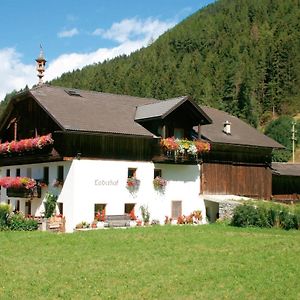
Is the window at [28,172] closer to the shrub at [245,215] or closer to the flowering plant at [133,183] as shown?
the flowering plant at [133,183]

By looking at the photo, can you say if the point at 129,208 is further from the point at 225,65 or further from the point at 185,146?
the point at 225,65

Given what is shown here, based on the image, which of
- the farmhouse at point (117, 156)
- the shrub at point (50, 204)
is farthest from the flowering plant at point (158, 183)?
the shrub at point (50, 204)

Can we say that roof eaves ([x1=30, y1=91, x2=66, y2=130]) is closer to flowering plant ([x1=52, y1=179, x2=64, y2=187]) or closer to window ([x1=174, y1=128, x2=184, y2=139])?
flowering plant ([x1=52, y1=179, x2=64, y2=187])

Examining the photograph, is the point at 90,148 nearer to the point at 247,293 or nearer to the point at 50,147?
the point at 50,147

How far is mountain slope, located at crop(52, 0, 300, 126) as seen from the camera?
10906cm

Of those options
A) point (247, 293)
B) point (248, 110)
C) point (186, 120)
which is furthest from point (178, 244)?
point (248, 110)

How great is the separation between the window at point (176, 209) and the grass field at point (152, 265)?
7.56 meters

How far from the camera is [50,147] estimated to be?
102 ft

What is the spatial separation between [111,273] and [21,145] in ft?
59.4

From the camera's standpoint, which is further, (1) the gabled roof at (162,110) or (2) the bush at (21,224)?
(1) the gabled roof at (162,110)

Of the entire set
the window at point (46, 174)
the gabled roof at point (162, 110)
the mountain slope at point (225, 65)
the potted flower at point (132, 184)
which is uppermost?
the mountain slope at point (225, 65)

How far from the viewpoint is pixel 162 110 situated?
32.6 m

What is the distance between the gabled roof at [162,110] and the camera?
32.1 metres

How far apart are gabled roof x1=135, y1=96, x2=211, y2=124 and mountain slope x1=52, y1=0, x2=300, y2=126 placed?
65104mm
